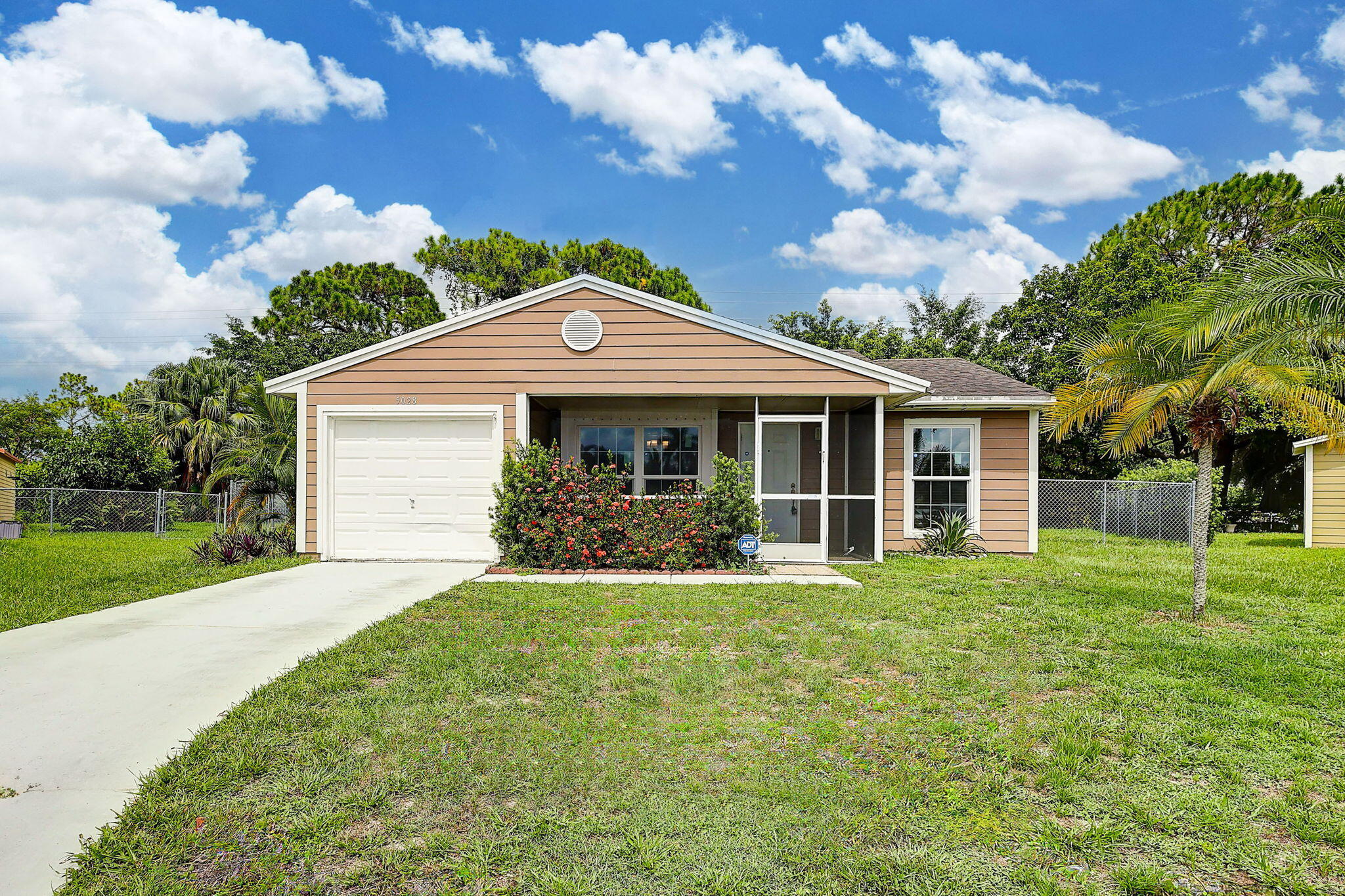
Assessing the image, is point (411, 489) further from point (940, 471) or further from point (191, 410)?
point (191, 410)

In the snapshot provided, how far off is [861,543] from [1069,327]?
654 inches

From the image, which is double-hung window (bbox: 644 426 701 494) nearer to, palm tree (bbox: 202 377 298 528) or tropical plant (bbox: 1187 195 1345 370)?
palm tree (bbox: 202 377 298 528)

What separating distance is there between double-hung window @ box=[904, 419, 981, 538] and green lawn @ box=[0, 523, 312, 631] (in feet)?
31.2

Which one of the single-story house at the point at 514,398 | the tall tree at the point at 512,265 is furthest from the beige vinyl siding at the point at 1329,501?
the tall tree at the point at 512,265

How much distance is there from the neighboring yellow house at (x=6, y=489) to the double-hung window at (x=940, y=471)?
20.2 meters

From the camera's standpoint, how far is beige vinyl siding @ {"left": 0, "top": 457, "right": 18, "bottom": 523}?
16.6m

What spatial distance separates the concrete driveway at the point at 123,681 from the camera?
2879 millimetres

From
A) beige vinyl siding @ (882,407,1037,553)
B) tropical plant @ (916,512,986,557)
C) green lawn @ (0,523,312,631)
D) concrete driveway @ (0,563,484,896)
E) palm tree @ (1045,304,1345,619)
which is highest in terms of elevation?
palm tree @ (1045,304,1345,619)

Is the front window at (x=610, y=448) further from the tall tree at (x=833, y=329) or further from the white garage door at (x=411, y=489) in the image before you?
the tall tree at (x=833, y=329)

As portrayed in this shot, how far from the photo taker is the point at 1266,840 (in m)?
2.81

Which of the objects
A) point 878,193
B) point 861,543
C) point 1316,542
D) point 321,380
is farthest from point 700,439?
point 878,193

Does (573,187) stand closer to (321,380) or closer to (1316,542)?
(321,380)

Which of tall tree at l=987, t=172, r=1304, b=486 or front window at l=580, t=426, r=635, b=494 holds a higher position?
tall tree at l=987, t=172, r=1304, b=486

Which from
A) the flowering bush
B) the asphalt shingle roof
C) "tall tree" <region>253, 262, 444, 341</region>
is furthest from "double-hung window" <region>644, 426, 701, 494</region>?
"tall tree" <region>253, 262, 444, 341</region>
